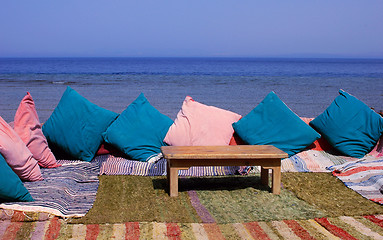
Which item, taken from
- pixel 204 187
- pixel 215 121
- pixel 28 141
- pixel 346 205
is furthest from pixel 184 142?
pixel 346 205

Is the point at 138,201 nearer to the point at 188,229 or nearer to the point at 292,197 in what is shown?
the point at 188,229

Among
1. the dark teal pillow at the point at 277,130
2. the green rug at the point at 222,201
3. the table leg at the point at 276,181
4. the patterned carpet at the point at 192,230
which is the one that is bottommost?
the green rug at the point at 222,201

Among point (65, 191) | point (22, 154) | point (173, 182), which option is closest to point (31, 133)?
point (22, 154)

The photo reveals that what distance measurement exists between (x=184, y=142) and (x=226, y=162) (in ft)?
4.05

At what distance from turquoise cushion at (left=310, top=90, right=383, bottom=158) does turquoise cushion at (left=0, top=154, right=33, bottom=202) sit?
131 inches

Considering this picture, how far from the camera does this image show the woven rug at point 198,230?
2551mm

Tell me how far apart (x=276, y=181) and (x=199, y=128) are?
1364mm

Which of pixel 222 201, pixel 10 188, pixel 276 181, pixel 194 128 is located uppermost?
pixel 194 128

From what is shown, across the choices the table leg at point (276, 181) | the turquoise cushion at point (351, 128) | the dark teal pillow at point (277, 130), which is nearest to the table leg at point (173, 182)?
the table leg at point (276, 181)

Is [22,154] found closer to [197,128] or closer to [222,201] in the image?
[222,201]

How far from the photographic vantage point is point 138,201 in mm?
3268

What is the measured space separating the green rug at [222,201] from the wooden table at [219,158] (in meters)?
0.16

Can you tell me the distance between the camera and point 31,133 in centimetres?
386

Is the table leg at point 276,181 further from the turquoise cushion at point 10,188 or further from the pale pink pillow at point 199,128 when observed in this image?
the turquoise cushion at point 10,188
